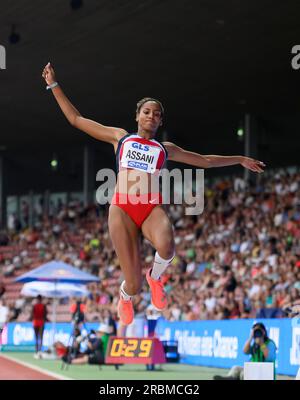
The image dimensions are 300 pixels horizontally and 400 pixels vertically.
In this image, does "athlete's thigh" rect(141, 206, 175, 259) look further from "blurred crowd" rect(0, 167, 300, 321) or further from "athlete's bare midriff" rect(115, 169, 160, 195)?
"blurred crowd" rect(0, 167, 300, 321)

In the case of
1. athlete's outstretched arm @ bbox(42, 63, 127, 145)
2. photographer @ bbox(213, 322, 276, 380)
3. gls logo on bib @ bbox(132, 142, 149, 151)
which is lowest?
photographer @ bbox(213, 322, 276, 380)

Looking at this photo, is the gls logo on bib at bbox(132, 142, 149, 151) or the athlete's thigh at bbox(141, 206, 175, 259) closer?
the athlete's thigh at bbox(141, 206, 175, 259)

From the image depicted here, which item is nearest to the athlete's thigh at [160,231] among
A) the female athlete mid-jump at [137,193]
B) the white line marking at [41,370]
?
the female athlete mid-jump at [137,193]

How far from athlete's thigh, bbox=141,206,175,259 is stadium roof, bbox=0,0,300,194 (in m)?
12.1

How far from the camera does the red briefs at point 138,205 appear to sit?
351 inches

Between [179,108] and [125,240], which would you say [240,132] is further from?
[125,240]

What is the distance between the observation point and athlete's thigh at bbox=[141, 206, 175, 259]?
859cm

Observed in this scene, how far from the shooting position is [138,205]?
891cm

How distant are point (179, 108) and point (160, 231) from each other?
896 inches

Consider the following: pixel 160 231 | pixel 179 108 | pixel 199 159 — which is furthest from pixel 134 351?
pixel 179 108

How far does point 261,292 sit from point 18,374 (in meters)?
6.22

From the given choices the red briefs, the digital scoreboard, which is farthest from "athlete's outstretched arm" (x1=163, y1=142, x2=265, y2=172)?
the digital scoreboard

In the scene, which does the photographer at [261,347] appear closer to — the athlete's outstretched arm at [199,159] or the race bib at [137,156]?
the athlete's outstretched arm at [199,159]

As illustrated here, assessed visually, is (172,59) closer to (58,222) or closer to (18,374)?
(18,374)
